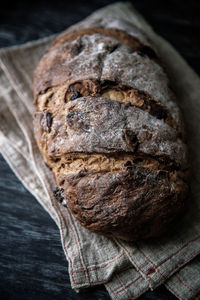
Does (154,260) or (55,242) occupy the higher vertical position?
(154,260)

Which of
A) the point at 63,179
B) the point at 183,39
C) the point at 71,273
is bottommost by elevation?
the point at 71,273

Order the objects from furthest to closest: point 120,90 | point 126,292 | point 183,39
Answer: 1. point 183,39
2. point 120,90
3. point 126,292

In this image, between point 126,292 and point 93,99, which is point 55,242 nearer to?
point 126,292

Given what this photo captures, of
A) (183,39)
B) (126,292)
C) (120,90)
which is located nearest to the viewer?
(126,292)

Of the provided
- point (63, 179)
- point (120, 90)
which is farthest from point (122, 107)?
point (63, 179)

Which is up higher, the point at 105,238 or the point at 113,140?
the point at 113,140
